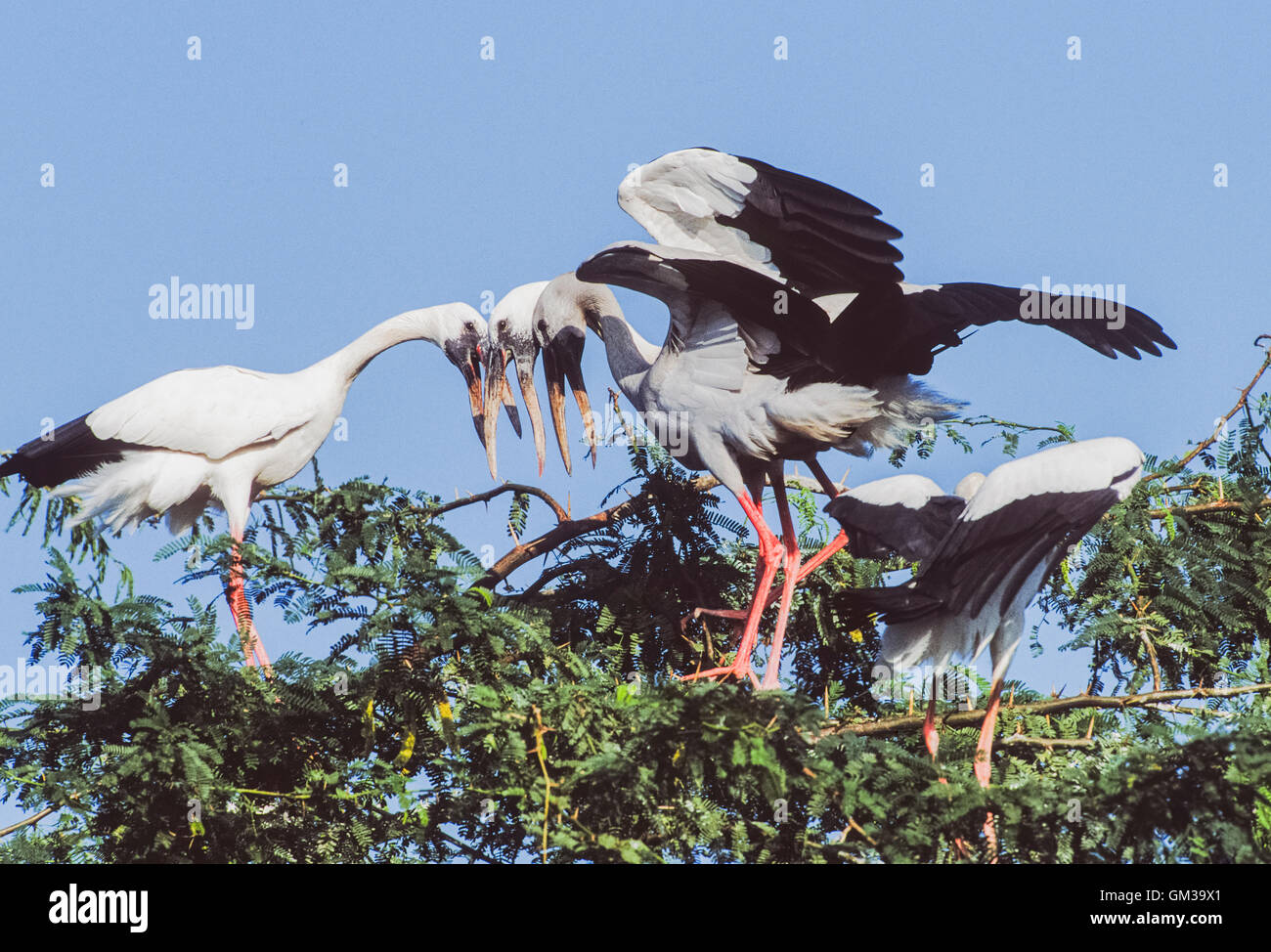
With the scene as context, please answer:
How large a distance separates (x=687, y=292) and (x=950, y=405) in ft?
3.35

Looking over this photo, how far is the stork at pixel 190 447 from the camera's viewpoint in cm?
601

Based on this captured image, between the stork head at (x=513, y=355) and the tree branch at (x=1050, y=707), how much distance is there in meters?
1.99

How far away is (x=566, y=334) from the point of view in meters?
6.26

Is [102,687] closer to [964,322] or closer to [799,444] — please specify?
[799,444]

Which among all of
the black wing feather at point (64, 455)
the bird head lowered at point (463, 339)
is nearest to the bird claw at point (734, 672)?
the bird head lowered at point (463, 339)

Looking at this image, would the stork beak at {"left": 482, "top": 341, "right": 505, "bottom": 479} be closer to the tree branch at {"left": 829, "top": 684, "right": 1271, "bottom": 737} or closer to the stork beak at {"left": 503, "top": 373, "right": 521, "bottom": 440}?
the stork beak at {"left": 503, "top": 373, "right": 521, "bottom": 440}

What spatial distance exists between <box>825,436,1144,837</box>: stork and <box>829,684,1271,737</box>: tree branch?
82 millimetres

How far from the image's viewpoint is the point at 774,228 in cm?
527

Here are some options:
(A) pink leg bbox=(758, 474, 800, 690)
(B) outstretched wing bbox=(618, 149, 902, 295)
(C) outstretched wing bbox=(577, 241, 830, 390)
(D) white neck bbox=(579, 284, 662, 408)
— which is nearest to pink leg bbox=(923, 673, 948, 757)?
(A) pink leg bbox=(758, 474, 800, 690)

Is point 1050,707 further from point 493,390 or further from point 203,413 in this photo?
point 203,413

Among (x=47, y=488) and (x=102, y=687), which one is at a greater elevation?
(x=47, y=488)

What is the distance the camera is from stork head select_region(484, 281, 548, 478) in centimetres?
654

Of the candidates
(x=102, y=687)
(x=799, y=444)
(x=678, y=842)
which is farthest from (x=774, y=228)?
(x=102, y=687)

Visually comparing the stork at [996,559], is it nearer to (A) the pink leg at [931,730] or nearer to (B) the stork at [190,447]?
(A) the pink leg at [931,730]
